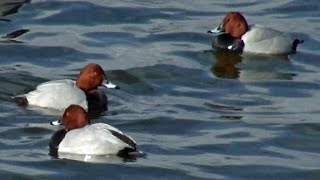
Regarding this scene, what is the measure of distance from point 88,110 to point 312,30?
4.99 metres

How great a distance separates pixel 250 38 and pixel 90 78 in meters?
3.33

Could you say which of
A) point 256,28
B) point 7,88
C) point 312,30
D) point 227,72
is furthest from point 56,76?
point 312,30

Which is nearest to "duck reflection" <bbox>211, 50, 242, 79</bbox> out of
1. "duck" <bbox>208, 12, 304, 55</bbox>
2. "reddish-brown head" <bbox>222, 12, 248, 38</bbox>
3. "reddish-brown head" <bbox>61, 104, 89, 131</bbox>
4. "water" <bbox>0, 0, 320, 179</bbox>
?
"water" <bbox>0, 0, 320, 179</bbox>

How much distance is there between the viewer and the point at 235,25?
57.1 feet

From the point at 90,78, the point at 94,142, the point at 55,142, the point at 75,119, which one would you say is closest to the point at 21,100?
the point at 90,78

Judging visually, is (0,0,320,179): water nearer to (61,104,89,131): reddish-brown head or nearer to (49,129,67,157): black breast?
(49,129,67,157): black breast

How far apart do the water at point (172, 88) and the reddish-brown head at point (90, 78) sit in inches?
11.2

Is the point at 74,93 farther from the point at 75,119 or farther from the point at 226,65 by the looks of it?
the point at 226,65

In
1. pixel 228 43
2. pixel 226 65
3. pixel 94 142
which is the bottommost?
pixel 226 65

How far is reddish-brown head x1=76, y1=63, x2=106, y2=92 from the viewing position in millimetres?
14508

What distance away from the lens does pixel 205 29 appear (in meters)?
18.2

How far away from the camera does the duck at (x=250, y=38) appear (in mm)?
17047

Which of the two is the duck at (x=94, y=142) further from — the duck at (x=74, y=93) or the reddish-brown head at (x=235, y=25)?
the reddish-brown head at (x=235, y=25)

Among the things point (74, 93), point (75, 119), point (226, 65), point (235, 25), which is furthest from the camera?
point (235, 25)
